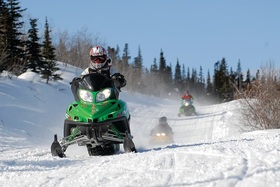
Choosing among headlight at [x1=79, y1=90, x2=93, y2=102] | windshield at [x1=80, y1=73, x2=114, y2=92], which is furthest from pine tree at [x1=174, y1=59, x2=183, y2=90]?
headlight at [x1=79, y1=90, x2=93, y2=102]

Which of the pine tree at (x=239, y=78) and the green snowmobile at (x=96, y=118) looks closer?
the green snowmobile at (x=96, y=118)

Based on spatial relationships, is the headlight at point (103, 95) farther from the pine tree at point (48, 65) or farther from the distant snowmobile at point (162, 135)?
the pine tree at point (48, 65)

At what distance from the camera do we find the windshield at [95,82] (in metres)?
6.30

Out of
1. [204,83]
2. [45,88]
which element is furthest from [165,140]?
[204,83]

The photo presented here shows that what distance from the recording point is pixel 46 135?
12.9m

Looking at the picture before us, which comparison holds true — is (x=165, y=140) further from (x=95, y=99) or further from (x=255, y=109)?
(x=95, y=99)

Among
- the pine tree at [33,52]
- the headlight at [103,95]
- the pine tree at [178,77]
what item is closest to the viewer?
the headlight at [103,95]

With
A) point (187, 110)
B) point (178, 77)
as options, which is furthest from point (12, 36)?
point (178, 77)

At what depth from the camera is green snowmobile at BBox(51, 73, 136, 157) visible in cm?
607

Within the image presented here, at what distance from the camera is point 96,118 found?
19.9ft

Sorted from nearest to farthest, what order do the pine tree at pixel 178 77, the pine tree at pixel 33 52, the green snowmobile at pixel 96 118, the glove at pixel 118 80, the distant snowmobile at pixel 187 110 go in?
1. the green snowmobile at pixel 96 118
2. the glove at pixel 118 80
3. the distant snowmobile at pixel 187 110
4. the pine tree at pixel 33 52
5. the pine tree at pixel 178 77

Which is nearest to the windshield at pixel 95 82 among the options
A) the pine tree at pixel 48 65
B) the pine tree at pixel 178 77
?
the pine tree at pixel 48 65

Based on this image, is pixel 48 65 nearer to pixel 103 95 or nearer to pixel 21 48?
pixel 21 48

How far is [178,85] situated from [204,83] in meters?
17.2
